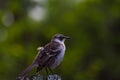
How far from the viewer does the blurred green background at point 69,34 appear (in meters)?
24.2

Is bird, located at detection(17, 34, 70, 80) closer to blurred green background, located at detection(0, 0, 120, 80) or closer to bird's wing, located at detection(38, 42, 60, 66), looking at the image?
bird's wing, located at detection(38, 42, 60, 66)

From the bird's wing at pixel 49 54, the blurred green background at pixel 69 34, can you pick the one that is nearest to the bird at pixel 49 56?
the bird's wing at pixel 49 54

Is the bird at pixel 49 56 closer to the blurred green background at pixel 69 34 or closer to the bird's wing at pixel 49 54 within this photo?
the bird's wing at pixel 49 54

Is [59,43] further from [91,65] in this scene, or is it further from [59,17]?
[59,17]

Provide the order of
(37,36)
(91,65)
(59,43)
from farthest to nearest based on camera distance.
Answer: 1. (37,36)
2. (91,65)
3. (59,43)

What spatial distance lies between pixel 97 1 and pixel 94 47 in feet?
7.72

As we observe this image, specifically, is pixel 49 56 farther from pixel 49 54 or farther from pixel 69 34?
pixel 69 34

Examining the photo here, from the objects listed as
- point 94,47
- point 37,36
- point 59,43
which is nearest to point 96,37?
point 94,47

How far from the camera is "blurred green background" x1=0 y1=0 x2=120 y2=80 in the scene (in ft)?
79.6

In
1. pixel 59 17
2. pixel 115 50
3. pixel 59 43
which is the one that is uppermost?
pixel 59 17

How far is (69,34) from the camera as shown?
2573 centimetres

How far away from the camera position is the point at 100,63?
24875 mm

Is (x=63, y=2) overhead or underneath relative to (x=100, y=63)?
overhead

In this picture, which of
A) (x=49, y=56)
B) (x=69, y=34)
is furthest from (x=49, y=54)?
(x=69, y=34)
